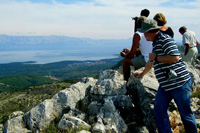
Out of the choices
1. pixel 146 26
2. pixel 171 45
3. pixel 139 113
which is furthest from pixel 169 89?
pixel 139 113

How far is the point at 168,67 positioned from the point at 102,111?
2760mm

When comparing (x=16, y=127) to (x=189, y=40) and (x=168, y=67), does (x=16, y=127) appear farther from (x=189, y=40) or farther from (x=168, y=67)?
(x=189, y=40)

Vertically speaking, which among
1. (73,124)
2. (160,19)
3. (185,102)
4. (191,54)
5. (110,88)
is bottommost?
(73,124)

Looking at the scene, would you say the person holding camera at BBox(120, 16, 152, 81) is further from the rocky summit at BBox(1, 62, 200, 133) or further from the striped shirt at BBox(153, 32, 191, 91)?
the striped shirt at BBox(153, 32, 191, 91)

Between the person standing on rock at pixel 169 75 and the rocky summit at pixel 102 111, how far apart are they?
1.23 metres

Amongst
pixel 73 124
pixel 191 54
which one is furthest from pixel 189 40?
pixel 73 124

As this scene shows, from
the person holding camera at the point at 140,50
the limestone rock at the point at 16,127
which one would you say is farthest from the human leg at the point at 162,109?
the limestone rock at the point at 16,127

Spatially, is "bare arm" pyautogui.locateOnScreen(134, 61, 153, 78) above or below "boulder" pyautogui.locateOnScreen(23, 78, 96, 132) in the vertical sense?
above

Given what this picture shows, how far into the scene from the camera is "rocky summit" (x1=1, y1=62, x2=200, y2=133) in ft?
19.2

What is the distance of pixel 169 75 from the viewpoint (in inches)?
174

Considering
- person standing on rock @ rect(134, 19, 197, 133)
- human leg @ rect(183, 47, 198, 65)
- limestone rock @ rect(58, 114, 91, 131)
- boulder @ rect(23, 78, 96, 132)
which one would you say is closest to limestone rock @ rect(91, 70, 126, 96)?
boulder @ rect(23, 78, 96, 132)

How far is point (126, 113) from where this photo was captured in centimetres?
675

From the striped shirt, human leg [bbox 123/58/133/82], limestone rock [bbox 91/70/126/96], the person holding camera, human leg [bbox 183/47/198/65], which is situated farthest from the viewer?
human leg [bbox 183/47/198/65]

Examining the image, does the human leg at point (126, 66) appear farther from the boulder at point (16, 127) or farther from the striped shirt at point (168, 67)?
the boulder at point (16, 127)
